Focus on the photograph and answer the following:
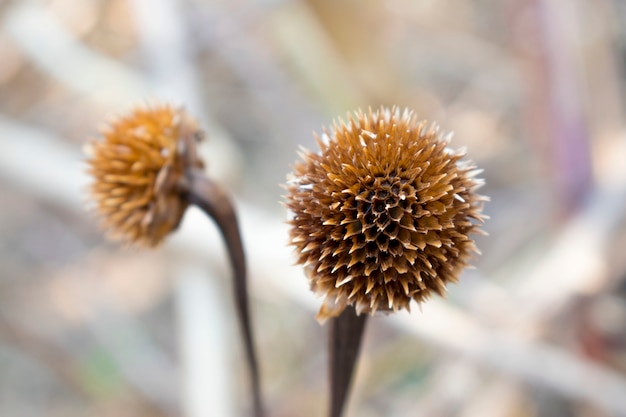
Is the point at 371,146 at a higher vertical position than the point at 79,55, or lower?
lower

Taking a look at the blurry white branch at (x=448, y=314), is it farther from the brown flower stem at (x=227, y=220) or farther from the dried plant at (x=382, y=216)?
the dried plant at (x=382, y=216)

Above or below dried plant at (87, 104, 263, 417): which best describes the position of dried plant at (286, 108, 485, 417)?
below

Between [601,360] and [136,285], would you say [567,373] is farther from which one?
[136,285]

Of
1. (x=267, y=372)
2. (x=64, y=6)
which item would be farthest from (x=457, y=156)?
(x=64, y=6)

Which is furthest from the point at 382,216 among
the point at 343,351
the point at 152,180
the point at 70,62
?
the point at 70,62

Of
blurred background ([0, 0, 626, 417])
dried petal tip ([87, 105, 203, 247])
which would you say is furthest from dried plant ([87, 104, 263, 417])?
blurred background ([0, 0, 626, 417])

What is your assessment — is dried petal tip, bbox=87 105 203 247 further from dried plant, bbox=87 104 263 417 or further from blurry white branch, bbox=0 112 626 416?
blurry white branch, bbox=0 112 626 416
